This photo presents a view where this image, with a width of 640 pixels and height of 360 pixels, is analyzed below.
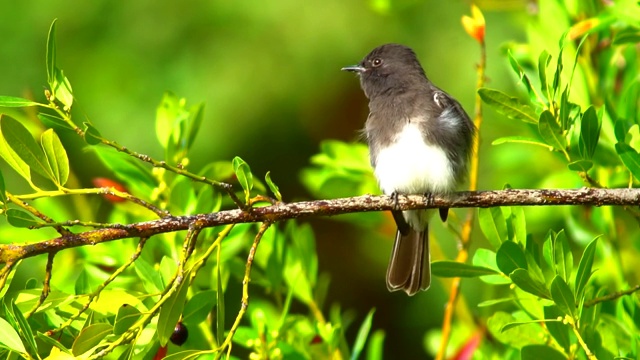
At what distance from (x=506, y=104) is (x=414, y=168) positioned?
115 centimetres

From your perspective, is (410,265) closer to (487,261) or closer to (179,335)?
(487,261)

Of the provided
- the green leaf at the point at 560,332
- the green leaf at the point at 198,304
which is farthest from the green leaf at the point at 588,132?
the green leaf at the point at 198,304

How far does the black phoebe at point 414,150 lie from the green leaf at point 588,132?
39.4 inches

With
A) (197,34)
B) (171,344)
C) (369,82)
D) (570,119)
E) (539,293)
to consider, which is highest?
(197,34)

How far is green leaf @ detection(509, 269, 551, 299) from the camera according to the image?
193cm

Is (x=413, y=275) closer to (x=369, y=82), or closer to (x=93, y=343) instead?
(x=369, y=82)

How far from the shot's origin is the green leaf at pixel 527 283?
6.34ft

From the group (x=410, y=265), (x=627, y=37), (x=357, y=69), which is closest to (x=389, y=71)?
(x=357, y=69)

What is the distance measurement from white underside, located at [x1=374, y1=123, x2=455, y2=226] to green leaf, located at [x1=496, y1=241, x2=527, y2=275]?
1.17m

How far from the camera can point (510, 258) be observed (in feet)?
6.66

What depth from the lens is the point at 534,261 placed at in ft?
6.87

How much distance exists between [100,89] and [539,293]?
13.1ft

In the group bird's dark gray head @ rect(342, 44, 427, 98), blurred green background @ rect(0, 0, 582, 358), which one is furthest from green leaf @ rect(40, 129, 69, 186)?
blurred green background @ rect(0, 0, 582, 358)

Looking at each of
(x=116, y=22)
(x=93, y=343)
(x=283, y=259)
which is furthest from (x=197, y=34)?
(x=93, y=343)
